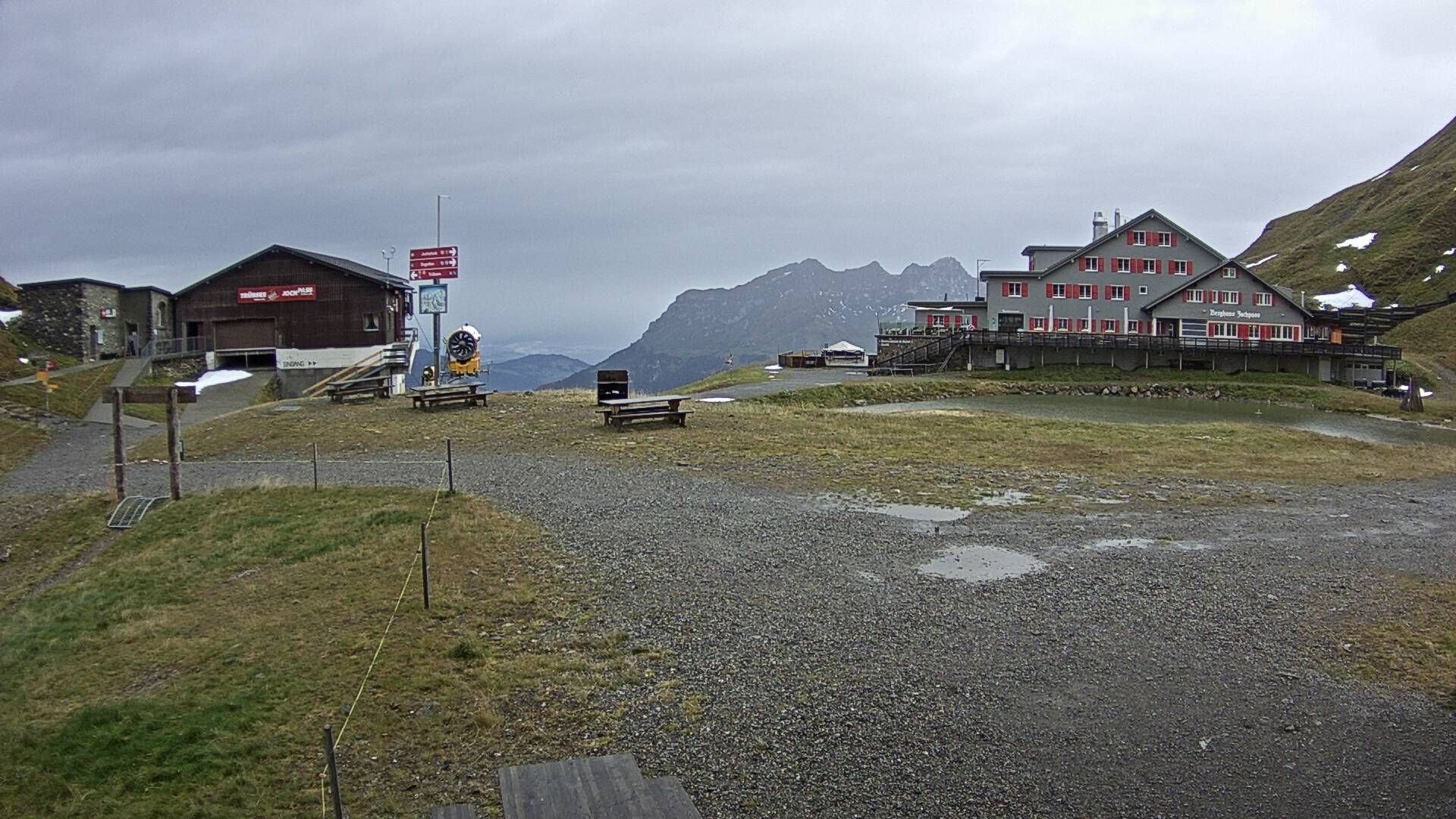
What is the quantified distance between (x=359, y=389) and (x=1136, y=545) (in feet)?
101

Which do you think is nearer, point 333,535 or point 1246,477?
point 333,535

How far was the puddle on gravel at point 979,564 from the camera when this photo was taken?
1099cm

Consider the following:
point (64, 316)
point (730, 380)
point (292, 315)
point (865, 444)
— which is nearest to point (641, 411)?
point (865, 444)

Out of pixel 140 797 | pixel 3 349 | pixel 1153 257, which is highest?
pixel 1153 257

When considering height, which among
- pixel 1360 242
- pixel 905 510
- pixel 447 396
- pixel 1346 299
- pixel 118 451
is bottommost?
pixel 905 510

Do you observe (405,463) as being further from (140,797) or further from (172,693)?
(140,797)

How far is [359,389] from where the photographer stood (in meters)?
35.8

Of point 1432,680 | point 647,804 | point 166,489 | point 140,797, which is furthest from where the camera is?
point 166,489

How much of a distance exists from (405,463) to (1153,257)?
5937cm

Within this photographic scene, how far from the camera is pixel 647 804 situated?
5.55m

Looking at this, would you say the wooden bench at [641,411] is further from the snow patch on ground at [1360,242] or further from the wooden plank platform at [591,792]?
the snow patch on ground at [1360,242]

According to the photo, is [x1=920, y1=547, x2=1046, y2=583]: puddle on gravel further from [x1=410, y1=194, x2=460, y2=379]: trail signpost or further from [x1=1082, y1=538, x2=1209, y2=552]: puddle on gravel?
[x1=410, y1=194, x2=460, y2=379]: trail signpost

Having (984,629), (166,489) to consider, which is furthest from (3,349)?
(984,629)

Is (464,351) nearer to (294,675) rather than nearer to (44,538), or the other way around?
(44,538)
